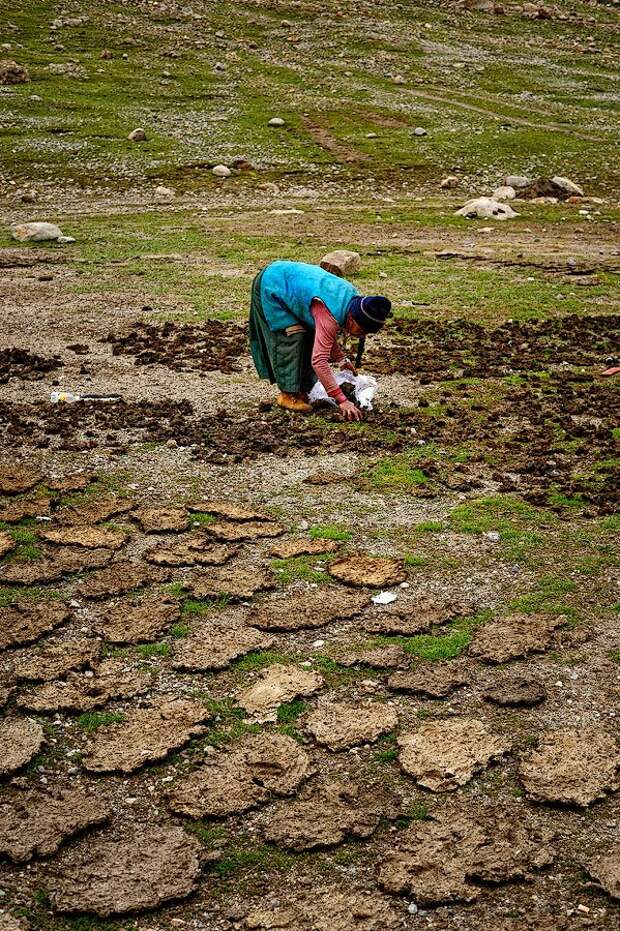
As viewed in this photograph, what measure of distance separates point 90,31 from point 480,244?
35222mm

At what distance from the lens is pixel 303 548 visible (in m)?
7.16

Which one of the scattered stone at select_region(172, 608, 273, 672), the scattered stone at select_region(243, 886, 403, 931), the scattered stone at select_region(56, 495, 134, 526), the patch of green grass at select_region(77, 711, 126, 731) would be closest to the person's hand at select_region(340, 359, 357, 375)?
the scattered stone at select_region(56, 495, 134, 526)

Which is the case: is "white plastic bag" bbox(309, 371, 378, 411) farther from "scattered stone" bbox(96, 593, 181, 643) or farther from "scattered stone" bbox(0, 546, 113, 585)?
"scattered stone" bbox(96, 593, 181, 643)

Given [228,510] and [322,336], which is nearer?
[228,510]

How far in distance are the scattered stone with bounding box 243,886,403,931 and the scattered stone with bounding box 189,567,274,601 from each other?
2552 mm

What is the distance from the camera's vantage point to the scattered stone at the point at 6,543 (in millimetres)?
7100

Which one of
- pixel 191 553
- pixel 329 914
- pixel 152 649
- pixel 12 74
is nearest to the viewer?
pixel 329 914

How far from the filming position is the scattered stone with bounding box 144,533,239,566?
6.98 meters

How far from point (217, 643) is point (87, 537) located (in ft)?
5.76

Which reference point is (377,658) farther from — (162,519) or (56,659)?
(162,519)

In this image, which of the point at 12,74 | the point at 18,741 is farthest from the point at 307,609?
the point at 12,74

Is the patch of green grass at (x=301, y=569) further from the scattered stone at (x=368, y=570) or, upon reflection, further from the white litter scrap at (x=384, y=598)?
the white litter scrap at (x=384, y=598)

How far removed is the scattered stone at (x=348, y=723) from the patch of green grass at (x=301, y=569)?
1413 millimetres

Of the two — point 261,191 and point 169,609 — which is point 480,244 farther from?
point 169,609
